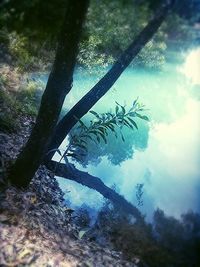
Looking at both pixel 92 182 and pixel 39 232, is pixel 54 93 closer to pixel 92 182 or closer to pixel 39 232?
pixel 39 232

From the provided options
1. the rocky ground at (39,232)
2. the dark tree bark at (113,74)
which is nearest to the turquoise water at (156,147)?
the dark tree bark at (113,74)

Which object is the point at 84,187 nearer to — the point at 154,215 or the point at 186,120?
the point at 154,215

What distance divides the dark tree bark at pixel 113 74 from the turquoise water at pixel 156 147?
0.94m

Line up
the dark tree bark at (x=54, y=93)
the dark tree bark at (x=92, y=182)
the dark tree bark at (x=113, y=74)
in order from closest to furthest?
the dark tree bark at (x=54, y=93)
the dark tree bark at (x=113, y=74)
the dark tree bark at (x=92, y=182)

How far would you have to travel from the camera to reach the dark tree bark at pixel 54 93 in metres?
4.75

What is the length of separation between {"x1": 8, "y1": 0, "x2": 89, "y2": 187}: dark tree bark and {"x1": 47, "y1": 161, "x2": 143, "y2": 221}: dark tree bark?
1.80 meters

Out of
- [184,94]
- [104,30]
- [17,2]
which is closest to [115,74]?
[104,30]

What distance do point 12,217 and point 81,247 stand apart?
106cm

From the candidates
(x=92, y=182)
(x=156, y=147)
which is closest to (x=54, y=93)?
(x=92, y=182)

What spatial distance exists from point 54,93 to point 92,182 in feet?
10.6

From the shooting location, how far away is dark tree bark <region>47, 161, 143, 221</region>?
7477 millimetres

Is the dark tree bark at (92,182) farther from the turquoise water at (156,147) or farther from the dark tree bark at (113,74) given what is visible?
the dark tree bark at (113,74)

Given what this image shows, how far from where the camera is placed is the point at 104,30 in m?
6.40

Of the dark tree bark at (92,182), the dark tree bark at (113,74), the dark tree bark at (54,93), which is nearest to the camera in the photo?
the dark tree bark at (54,93)
